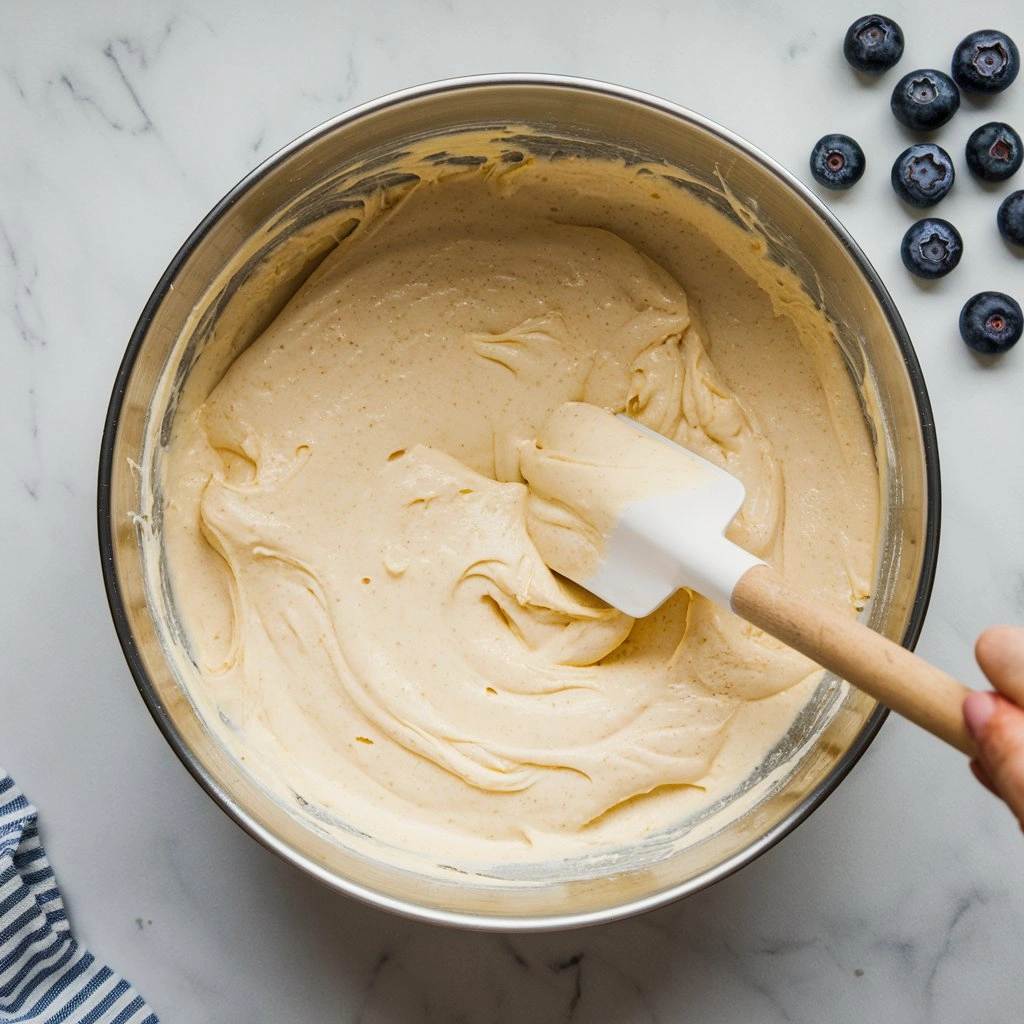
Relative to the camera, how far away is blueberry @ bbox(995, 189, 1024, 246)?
229 centimetres

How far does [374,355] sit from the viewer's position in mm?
2238

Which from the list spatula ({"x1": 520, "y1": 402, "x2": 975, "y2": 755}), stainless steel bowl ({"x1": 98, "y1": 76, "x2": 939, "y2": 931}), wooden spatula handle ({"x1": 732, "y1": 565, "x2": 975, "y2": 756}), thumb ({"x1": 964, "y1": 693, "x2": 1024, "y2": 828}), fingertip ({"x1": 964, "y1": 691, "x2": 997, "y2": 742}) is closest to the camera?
thumb ({"x1": 964, "y1": 693, "x2": 1024, "y2": 828})

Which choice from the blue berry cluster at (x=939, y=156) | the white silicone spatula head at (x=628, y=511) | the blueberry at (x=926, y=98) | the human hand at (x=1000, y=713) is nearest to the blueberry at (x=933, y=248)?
the blue berry cluster at (x=939, y=156)

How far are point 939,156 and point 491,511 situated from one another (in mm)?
1238

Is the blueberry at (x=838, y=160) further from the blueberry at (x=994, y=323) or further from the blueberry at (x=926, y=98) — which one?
the blueberry at (x=994, y=323)

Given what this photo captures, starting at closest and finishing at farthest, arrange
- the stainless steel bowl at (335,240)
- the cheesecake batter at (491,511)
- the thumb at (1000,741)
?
the thumb at (1000,741) → the stainless steel bowl at (335,240) → the cheesecake batter at (491,511)

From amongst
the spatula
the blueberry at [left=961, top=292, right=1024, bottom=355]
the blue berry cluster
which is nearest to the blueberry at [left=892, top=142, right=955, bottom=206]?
the blue berry cluster

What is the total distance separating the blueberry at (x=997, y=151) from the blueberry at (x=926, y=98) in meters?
0.09

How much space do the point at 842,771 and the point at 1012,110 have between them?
→ 5.03 ft

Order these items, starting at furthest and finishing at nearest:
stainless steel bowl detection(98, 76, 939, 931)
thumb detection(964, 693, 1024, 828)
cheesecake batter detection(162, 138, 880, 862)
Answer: cheesecake batter detection(162, 138, 880, 862) < stainless steel bowl detection(98, 76, 939, 931) < thumb detection(964, 693, 1024, 828)

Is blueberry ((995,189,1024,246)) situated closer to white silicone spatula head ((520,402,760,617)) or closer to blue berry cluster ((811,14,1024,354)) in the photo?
blue berry cluster ((811,14,1024,354))

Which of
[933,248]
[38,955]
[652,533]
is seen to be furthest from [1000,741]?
[38,955]

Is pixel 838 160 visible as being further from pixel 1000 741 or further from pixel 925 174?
pixel 1000 741

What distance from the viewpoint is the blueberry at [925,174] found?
2281mm
